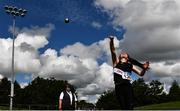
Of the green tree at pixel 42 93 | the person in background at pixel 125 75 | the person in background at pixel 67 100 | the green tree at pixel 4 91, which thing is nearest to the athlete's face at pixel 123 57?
the person in background at pixel 125 75

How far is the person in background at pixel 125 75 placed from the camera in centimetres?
1219

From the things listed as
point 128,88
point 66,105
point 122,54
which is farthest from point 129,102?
point 66,105

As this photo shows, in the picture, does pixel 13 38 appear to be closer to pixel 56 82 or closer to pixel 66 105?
pixel 66 105

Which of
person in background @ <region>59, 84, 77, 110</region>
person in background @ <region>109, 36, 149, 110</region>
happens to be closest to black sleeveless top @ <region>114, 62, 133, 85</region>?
person in background @ <region>109, 36, 149, 110</region>

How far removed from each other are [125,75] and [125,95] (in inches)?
21.1

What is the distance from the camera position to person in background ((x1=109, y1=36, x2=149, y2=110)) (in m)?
12.2

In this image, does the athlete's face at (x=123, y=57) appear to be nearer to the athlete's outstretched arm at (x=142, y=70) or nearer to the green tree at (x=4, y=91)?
the athlete's outstretched arm at (x=142, y=70)

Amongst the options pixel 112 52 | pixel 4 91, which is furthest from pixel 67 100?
pixel 4 91

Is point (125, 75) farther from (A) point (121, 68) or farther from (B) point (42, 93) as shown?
(B) point (42, 93)

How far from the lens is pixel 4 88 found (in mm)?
194500

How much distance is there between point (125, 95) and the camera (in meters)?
12.2

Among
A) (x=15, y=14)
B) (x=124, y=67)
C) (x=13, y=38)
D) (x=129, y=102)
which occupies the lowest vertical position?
(x=129, y=102)

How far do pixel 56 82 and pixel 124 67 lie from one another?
183919mm

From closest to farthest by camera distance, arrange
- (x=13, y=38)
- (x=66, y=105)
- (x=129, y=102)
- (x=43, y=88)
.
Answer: (x=129, y=102), (x=66, y=105), (x=13, y=38), (x=43, y=88)
